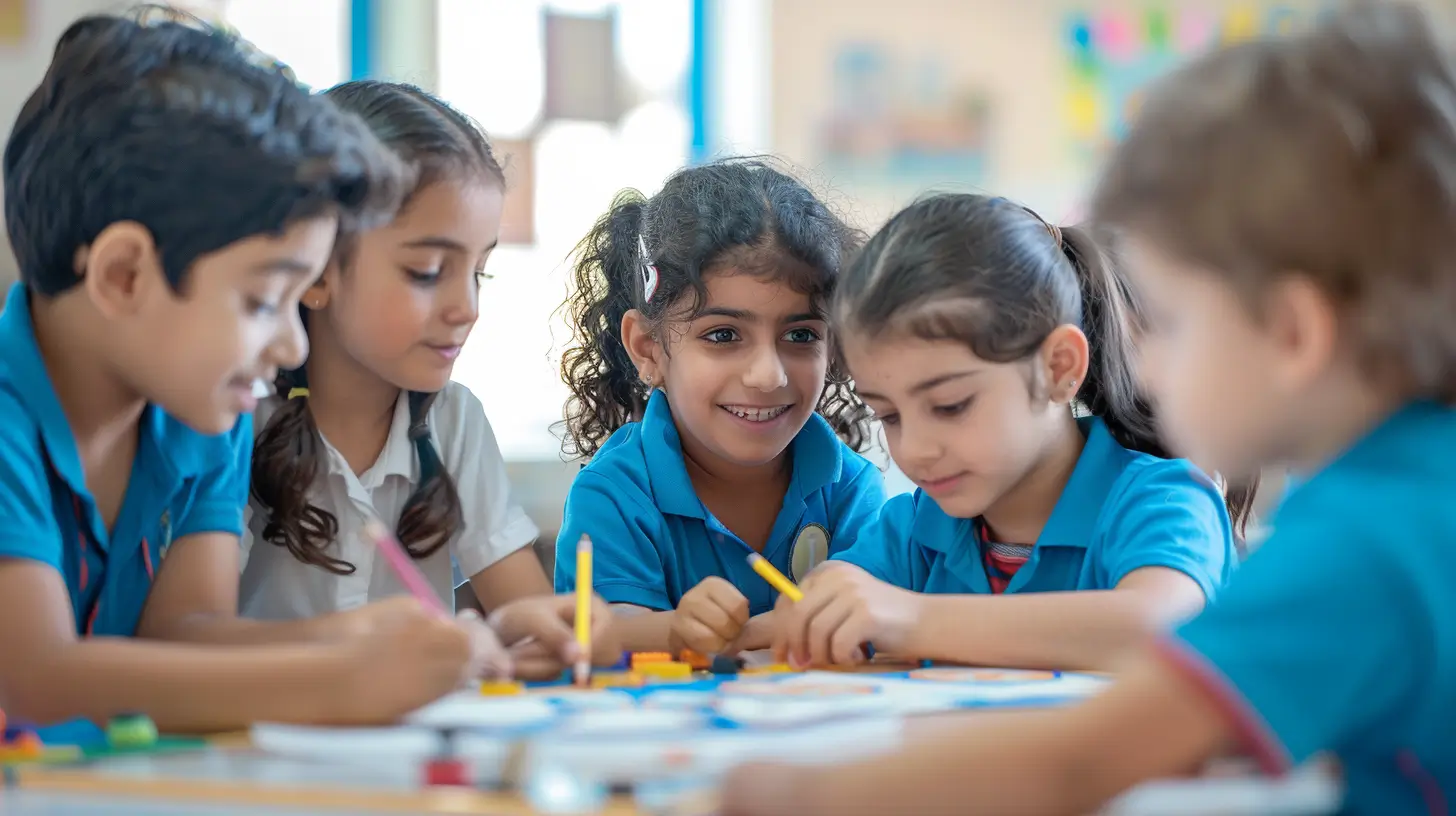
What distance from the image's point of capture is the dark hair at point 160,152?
3.32 ft

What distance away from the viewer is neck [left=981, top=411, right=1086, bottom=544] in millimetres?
1361

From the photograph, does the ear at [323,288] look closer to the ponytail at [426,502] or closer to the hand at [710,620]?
the ponytail at [426,502]

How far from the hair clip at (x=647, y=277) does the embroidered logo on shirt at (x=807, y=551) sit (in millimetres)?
322

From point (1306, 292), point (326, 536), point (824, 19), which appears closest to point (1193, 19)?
point (824, 19)

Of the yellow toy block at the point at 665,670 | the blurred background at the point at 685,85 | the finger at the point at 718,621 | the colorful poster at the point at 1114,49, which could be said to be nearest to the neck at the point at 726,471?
the finger at the point at 718,621

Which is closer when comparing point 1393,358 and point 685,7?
point 1393,358

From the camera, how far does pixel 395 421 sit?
4.90ft

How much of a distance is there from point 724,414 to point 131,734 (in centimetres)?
82

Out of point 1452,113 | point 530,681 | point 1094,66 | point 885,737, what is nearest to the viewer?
point 1452,113

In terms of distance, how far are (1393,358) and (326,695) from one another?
64 cm

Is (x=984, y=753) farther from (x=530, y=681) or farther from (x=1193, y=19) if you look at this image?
(x=1193, y=19)

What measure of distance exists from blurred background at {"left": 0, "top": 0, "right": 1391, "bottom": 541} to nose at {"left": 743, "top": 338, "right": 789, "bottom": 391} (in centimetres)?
162

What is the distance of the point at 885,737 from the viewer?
80 cm

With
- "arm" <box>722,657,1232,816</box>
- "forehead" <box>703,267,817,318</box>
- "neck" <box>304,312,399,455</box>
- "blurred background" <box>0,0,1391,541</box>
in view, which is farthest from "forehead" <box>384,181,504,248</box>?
"blurred background" <box>0,0,1391,541</box>
